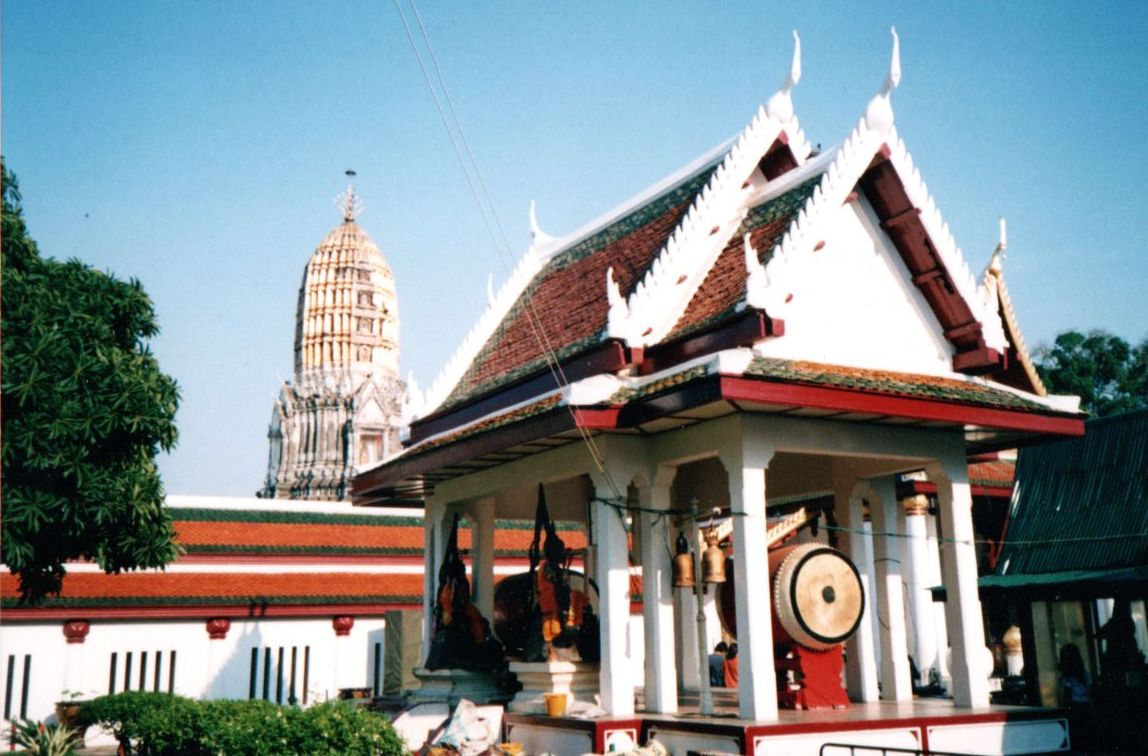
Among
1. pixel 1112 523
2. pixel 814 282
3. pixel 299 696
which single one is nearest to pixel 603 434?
pixel 814 282

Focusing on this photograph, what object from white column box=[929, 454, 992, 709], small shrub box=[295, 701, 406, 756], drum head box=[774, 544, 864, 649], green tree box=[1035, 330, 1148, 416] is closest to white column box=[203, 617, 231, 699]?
small shrub box=[295, 701, 406, 756]

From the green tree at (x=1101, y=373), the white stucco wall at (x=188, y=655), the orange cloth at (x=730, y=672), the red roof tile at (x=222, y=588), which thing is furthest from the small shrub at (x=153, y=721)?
the green tree at (x=1101, y=373)

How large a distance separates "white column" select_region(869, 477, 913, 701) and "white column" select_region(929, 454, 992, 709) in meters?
1.06

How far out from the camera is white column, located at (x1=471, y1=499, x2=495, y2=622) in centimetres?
1852

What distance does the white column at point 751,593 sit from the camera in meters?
11.8

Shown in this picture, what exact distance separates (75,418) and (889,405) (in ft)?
32.5

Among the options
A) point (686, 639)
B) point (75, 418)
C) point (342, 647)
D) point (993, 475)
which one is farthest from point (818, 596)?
point (993, 475)

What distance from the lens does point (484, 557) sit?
61.9 feet

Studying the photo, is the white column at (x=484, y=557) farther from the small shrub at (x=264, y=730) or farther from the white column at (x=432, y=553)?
the small shrub at (x=264, y=730)

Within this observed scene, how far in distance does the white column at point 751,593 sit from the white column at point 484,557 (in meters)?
6.84

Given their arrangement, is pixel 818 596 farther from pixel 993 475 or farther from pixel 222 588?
pixel 993 475

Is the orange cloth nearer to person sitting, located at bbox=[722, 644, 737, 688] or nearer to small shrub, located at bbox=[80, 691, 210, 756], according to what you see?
person sitting, located at bbox=[722, 644, 737, 688]

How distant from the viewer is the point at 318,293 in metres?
66.9

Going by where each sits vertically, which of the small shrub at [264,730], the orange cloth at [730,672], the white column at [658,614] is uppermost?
the white column at [658,614]
